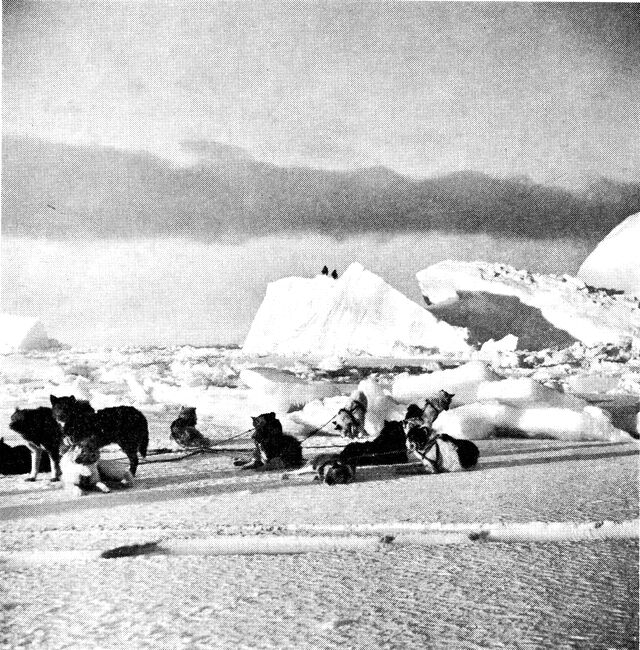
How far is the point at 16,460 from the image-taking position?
11.0 ft

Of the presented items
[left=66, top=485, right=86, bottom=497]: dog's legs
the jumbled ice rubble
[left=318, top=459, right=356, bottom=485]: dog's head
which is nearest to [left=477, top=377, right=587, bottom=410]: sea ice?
the jumbled ice rubble

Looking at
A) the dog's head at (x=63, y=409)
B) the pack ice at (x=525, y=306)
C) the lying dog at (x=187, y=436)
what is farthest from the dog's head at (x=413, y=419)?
the dog's head at (x=63, y=409)

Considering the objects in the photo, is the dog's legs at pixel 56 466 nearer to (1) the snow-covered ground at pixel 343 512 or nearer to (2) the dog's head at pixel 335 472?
(1) the snow-covered ground at pixel 343 512

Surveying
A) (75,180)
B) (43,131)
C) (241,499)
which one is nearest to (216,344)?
(75,180)

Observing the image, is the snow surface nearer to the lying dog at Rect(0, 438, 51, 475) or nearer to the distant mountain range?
the distant mountain range

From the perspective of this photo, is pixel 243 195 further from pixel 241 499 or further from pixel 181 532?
pixel 181 532

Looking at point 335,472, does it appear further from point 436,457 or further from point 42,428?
point 42,428

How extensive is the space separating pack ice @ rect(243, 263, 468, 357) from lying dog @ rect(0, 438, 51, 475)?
1.49 meters

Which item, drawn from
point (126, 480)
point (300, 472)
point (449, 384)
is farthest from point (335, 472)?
point (449, 384)

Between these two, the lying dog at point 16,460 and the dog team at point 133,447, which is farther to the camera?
the lying dog at point 16,460

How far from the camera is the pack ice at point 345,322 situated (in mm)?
4543

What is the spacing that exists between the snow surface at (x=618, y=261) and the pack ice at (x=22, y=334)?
3.04 metres

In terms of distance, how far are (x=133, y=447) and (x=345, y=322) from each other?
3.17m

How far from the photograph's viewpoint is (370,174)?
3.91 metres
